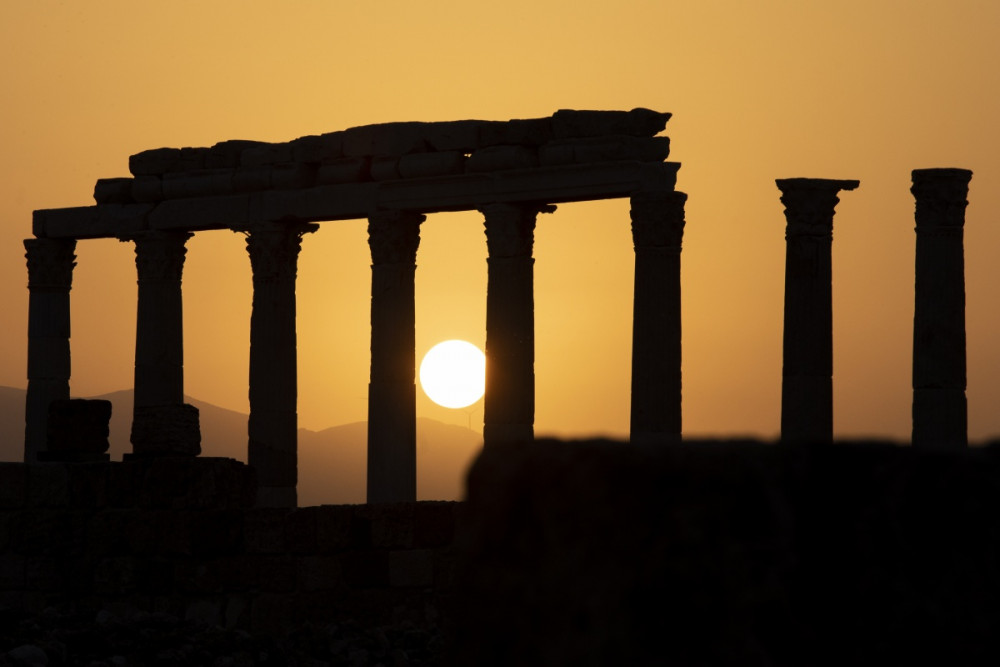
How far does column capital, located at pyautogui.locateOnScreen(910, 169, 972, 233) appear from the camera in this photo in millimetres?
28047

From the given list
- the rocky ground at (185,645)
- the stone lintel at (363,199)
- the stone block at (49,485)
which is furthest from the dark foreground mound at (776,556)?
the stone lintel at (363,199)

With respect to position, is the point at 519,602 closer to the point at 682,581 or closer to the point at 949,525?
the point at 682,581

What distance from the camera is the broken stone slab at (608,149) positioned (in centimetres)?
2869

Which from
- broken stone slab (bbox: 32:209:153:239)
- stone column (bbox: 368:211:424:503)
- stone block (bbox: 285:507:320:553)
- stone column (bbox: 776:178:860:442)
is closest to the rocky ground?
stone block (bbox: 285:507:320:553)

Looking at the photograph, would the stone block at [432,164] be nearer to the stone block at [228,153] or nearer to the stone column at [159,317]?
the stone block at [228,153]

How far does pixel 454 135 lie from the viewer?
31297mm

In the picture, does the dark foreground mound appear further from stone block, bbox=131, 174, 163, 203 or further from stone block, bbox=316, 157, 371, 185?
stone block, bbox=131, 174, 163, 203

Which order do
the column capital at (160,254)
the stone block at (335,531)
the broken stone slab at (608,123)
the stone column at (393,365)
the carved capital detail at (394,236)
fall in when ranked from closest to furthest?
1. the stone block at (335,531)
2. the broken stone slab at (608,123)
3. the carved capital detail at (394,236)
4. the stone column at (393,365)
5. the column capital at (160,254)

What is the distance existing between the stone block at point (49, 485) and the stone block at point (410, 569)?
4640 mm

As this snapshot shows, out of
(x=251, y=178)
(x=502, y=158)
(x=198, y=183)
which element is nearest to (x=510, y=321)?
(x=502, y=158)

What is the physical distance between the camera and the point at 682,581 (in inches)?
128

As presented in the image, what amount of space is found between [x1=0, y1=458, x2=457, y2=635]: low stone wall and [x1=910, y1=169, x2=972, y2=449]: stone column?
1074cm

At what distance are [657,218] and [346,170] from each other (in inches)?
298

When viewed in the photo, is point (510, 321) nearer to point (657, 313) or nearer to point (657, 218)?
point (657, 313)
